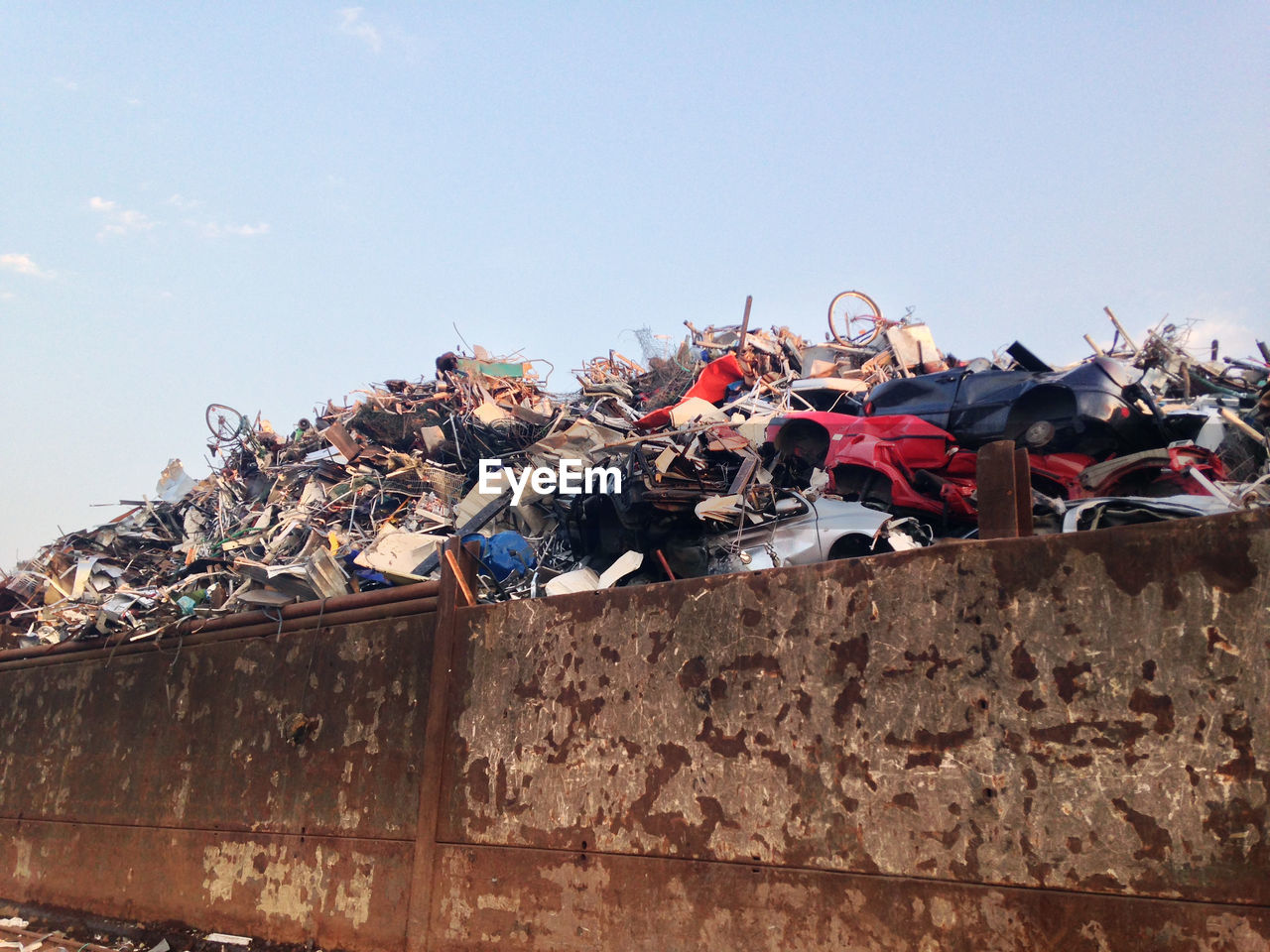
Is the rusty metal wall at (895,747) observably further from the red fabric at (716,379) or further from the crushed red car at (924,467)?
the red fabric at (716,379)

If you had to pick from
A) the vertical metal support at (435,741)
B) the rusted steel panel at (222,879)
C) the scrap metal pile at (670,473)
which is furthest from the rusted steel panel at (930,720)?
the scrap metal pile at (670,473)

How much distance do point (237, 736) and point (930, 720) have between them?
4.40 meters

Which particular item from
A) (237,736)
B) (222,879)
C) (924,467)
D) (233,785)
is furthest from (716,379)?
(222,879)

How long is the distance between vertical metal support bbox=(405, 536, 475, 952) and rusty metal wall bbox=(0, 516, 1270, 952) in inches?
0.6

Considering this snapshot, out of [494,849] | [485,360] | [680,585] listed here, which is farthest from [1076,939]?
[485,360]

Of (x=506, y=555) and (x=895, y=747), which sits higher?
(x=506, y=555)

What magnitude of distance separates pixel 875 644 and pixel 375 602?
3.10 meters

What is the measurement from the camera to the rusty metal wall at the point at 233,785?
497 centimetres

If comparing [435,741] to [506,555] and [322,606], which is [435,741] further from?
[506,555]

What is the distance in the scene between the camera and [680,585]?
4184 millimetres

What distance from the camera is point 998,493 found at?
359cm

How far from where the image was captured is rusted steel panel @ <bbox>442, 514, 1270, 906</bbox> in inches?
112

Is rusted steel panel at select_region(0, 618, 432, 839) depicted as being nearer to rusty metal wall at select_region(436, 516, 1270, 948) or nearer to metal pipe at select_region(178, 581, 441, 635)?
metal pipe at select_region(178, 581, 441, 635)

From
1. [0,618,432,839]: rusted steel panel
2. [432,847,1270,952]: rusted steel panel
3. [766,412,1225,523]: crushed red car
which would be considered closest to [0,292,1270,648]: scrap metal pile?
[766,412,1225,523]: crushed red car
